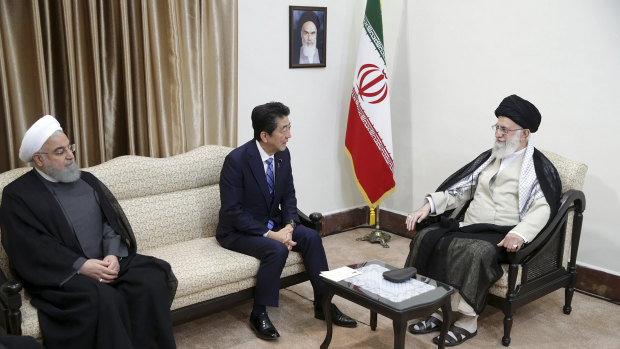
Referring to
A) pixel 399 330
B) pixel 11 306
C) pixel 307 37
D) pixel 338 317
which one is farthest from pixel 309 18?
pixel 11 306

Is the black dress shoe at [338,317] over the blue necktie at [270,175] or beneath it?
beneath

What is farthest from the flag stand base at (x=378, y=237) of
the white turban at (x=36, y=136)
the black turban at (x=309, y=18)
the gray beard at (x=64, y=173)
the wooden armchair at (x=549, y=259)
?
the white turban at (x=36, y=136)

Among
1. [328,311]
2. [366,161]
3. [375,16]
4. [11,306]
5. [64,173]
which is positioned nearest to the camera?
[11,306]

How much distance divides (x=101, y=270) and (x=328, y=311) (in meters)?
1.16

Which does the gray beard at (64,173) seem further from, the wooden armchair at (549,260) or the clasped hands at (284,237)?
the wooden armchair at (549,260)

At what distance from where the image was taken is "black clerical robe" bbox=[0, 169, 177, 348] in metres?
2.61

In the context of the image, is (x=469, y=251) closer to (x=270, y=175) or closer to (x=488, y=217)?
(x=488, y=217)

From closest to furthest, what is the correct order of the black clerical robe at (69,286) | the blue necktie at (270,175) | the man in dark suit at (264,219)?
the black clerical robe at (69,286) → the man in dark suit at (264,219) → the blue necktie at (270,175)

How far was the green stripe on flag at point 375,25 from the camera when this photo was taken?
4621mm

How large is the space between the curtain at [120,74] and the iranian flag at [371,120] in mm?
1086

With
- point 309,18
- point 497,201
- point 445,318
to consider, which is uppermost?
point 309,18

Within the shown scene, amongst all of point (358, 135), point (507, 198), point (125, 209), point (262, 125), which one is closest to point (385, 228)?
point (358, 135)

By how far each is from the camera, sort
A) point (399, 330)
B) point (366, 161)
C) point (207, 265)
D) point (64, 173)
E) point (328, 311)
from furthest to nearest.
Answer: point (366, 161) → point (207, 265) → point (328, 311) → point (64, 173) → point (399, 330)

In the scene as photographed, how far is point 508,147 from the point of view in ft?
11.5
